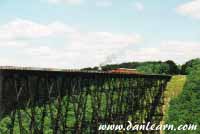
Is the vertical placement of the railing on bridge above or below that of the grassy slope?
above

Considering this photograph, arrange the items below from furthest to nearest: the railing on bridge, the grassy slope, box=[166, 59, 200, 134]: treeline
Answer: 1. the grassy slope
2. box=[166, 59, 200, 134]: treeline
3. the railing on bridge

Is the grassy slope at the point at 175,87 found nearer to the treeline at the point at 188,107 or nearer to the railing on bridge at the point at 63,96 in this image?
the railing on bridge at the point at 63,96

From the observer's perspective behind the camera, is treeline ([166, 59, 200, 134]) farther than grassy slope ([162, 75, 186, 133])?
No

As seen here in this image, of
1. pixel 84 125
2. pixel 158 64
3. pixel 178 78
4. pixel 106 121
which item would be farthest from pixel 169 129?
pixel 158 64

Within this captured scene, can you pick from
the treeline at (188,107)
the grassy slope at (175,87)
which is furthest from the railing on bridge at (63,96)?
the grassy slope at (175,87)

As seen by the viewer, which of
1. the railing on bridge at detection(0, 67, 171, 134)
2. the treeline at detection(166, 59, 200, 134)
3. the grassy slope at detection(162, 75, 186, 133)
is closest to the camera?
the railing on bridge at detection(0, 67, 171, 134)

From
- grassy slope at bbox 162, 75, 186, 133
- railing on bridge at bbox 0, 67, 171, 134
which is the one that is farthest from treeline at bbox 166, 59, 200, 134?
grassy slope at bbox 162, 75, 186, 133

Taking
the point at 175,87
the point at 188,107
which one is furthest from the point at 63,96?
the point at 175,87

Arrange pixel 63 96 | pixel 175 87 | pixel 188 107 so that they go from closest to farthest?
pixel 63 96, pixel 188 107, pixel 175 87

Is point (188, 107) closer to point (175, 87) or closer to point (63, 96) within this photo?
point (63, 96)

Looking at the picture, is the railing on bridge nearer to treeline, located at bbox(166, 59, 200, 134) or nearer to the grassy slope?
treeline, located at bbox(166, 59, 200, 134)

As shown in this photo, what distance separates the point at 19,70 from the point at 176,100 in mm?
22202

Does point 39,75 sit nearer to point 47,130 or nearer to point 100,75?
point 100,75

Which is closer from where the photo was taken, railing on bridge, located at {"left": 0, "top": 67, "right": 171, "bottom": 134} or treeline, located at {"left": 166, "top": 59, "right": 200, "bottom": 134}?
railing on bridge, located at {"left": 0, "top": 67, "right": 171, "bottom": 134}
